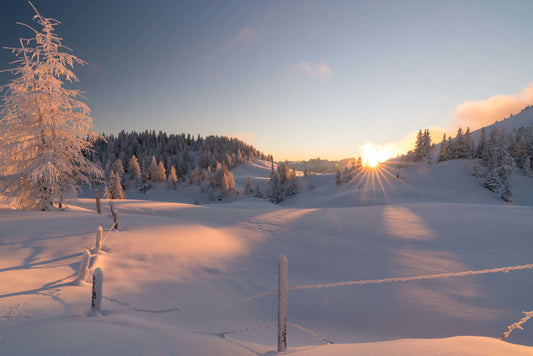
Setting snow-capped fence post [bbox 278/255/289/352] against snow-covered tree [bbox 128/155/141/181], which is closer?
snow-capped fence post [bbox 278/255/289/352]

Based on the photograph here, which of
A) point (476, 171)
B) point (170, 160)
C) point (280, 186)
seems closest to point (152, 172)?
point (170, 160)

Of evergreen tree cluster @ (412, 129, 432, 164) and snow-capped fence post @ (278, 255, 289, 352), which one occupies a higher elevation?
evergreen tree cluster @ (412, 129, 432, 164)

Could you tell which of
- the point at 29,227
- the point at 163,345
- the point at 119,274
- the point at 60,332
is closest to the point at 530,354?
the point at 163,345

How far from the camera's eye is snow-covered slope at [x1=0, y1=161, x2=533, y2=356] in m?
3.32

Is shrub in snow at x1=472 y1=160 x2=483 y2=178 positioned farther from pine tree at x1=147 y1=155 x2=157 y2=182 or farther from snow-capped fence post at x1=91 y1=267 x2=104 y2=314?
pine tree at x1=147 y1=155 x2=157 y2=182

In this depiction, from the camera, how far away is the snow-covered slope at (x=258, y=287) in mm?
3316

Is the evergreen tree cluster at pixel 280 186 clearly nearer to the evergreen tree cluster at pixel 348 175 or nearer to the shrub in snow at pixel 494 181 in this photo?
the evergreen tree cluster at pixel 348 175

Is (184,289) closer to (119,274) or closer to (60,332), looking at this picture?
(119,274)

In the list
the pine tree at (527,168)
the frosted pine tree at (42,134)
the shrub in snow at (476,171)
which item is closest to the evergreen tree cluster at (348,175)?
the shrub in snow at (476,171)

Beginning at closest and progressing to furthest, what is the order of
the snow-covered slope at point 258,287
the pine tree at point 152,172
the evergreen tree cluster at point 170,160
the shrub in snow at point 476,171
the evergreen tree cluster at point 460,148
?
1. the snow-covered slope at point 258,287
2. the shrub in snow at point 476,171
3. the evergreen tree cluster at point 460,148
4. the evergreen tree cluster at point 170,160
5. the pine tree at point 152,172

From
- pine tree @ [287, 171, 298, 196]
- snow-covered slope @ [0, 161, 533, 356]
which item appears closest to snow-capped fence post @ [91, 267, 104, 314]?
snow-covered slope @ [0, 161, 533, 356]

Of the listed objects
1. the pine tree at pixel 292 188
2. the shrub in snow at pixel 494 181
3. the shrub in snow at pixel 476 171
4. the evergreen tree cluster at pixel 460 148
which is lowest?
the pine tree at pixel 292 188

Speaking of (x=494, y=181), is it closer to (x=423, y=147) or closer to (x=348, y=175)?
(x=423, y=147)

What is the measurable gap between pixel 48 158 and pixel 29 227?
4.42 metres
